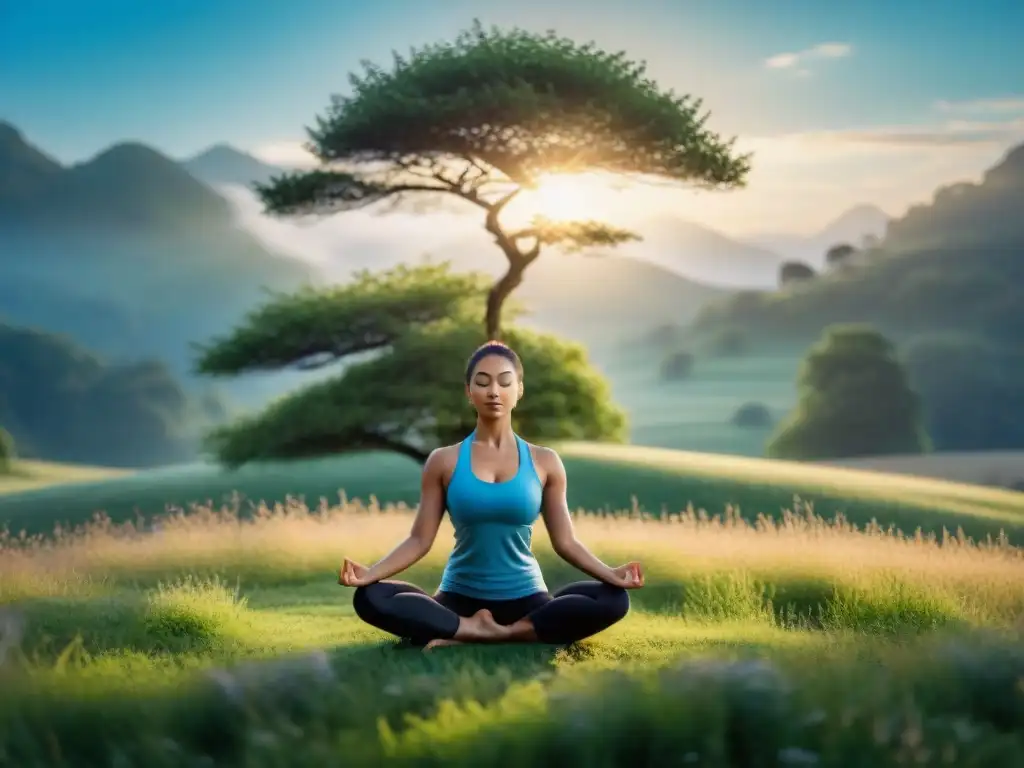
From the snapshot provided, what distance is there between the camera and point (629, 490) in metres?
15.6

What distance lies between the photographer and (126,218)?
59.8m

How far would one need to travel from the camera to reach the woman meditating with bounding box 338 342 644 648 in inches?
215

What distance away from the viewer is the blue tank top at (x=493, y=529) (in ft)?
17.8

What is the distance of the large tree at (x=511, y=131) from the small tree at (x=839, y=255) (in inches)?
1233

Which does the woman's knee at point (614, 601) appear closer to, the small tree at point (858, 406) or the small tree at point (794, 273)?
the small tree at point (858, 406)

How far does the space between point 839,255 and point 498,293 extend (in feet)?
107

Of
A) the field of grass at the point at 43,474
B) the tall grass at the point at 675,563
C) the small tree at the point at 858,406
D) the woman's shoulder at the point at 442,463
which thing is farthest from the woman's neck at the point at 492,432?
the small tree at the point at 858,406

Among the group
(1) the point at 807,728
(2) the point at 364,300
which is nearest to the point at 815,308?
(2) the point at 364,300

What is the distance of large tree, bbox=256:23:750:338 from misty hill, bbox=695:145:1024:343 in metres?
26.1

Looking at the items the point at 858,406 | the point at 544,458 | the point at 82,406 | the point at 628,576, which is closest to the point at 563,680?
the point at 628,576

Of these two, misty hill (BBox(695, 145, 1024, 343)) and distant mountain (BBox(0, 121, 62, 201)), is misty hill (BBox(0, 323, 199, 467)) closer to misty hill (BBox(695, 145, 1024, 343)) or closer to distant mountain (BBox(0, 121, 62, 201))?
distant mountain (BBox(0, 121, 62, 201))

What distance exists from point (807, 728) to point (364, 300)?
12.9 metres

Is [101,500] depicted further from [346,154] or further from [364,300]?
[346,154]

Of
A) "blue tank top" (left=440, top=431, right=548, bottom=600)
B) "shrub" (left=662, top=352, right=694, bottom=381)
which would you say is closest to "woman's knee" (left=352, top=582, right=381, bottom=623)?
"blue tank top" (left=440, top=431, right=548, bottom=600)
